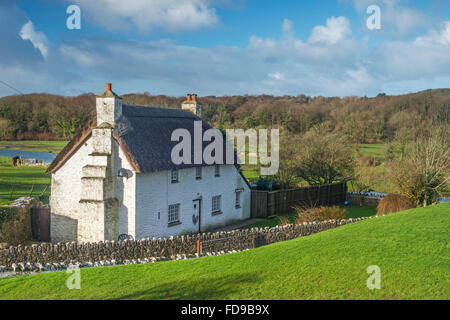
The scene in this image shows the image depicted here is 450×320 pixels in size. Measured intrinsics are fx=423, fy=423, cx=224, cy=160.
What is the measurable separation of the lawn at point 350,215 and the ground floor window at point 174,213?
5.91 m

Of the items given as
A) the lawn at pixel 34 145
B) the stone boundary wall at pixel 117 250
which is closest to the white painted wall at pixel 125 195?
the stone boundary wall at pixel 117 250

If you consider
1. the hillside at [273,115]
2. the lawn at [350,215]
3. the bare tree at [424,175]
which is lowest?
the lawn at [350,215]

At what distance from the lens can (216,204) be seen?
29.0 meters

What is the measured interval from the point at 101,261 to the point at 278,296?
33.5 feet

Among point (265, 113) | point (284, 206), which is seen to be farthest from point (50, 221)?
point (265, 113)

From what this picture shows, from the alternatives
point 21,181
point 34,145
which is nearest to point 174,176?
point 21,181

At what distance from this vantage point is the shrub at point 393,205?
2973 cm

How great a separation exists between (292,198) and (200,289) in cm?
2406

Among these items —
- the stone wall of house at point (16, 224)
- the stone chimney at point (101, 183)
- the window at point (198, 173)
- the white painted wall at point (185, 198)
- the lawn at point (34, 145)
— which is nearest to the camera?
the stone wall of house at point (16, 224)

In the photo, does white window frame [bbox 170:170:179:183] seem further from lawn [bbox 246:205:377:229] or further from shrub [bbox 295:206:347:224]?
shrub [bbox 295:206:347:224]

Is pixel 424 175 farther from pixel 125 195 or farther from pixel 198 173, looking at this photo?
pixel 125 195

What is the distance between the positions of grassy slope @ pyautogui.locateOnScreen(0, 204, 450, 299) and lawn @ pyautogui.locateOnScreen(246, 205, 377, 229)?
13998 mm

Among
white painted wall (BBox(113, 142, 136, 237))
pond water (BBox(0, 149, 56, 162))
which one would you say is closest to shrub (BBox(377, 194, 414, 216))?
white painted wall (BBox(113, 142, 136, 237))

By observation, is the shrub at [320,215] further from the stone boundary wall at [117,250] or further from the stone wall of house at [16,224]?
the stone wall of house at [16,224]
